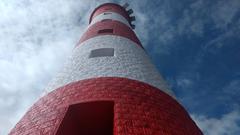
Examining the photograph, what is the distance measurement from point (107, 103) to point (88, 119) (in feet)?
2.16

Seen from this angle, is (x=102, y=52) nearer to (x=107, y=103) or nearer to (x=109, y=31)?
(x=109, y=31)

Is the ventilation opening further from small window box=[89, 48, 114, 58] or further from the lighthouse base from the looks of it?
small window box=[89, 48, 114, 58]

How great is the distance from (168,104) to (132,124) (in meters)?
1.30

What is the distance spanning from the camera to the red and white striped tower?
4.02m

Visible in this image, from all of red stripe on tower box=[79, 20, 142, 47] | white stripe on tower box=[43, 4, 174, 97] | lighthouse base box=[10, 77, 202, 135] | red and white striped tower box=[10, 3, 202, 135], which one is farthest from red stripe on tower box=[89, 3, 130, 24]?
lighthouse base box=[10, 77, 202, 135]

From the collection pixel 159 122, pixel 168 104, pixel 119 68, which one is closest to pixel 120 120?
pixel 159 122

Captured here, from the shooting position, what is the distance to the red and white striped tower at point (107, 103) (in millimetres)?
4020

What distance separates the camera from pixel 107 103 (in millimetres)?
4406

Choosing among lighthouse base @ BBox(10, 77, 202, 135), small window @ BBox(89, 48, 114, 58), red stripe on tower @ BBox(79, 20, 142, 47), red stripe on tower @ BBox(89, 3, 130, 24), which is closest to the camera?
lighthouse base @ BBox(10, 77, 202, 135)

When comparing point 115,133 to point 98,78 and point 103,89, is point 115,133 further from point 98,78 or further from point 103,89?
point 98,78

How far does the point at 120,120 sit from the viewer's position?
384 cm

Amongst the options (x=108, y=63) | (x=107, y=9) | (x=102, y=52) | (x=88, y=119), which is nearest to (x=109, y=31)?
(x=102, y=52)

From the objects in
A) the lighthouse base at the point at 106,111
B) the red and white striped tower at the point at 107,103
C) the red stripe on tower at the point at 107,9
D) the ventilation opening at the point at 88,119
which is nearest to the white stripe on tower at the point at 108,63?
the red and white striped tower at the point at 107,103

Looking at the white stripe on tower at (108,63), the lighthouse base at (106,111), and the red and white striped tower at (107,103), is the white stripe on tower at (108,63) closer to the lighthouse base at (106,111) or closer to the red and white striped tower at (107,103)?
the red and white striped tower at (107,103)
